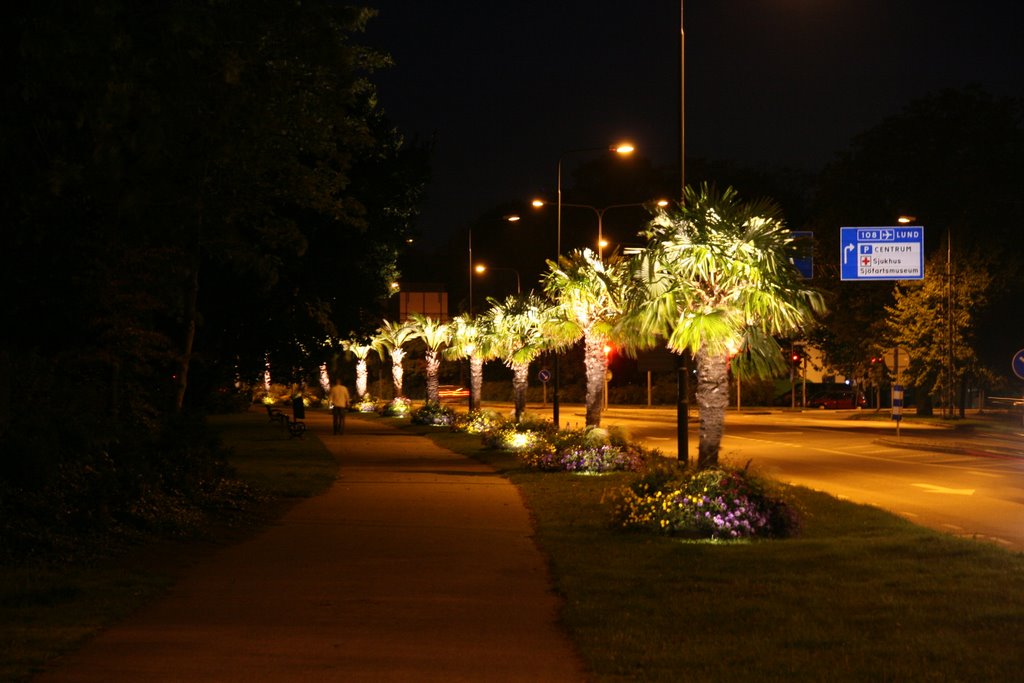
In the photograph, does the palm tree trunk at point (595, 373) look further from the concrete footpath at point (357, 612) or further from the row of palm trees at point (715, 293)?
the concrete footpath at point (357, 612)

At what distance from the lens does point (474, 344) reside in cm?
4384

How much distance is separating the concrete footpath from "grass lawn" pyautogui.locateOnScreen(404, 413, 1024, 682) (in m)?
0.48

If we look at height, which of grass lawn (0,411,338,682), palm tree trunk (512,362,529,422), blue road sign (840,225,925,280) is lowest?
grass lawn (0,411,338,682)

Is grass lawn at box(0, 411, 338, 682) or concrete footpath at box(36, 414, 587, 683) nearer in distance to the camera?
concrete footpath at box(36, 414, 587, 683)

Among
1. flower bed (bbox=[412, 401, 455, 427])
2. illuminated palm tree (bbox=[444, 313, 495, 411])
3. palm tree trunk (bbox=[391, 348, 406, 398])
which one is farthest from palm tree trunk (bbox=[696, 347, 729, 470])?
palm tree trunk (bbox=[391, 348, 406, 398])

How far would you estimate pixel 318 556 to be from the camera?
12.8 m

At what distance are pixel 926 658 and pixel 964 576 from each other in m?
3.48

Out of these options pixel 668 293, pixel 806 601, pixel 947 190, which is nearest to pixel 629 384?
pixel 947 190

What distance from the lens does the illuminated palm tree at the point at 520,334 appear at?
111 ft

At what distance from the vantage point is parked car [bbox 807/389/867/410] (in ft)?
244

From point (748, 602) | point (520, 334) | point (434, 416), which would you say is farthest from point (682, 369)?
point (434, 416)

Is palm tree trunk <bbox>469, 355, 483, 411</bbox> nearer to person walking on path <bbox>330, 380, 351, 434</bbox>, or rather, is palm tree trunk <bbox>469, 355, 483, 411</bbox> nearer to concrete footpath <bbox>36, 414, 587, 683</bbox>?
person walking on path <bbox>330, 380, 351, 434</bbox>

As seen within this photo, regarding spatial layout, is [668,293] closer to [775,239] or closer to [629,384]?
[775,239]

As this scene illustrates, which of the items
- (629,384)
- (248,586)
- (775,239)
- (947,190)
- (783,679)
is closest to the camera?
(783,679)
